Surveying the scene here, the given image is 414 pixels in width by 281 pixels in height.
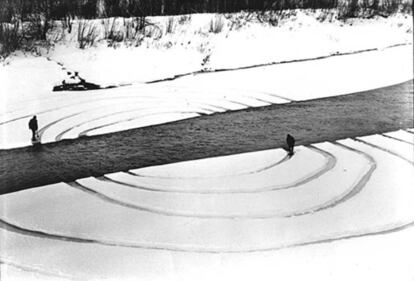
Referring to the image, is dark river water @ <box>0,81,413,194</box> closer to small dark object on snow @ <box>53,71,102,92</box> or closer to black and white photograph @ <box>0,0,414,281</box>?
black and white photograph @ <box>0,0,414,281</box>

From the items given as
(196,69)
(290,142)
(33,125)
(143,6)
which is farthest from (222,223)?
(143,6)

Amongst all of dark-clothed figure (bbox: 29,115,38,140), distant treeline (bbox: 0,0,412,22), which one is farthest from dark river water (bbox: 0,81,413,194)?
distant treeline (bbox: 0,0,412,22)

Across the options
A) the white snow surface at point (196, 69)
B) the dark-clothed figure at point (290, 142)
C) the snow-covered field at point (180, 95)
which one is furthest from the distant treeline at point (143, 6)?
the dark-clothed figure at point (290, 142)

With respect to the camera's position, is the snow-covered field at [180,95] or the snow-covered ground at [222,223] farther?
Result: the snow-covered field at [180,95]

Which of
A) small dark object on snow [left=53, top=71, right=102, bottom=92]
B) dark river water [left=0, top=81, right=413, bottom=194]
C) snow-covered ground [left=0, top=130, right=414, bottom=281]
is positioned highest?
small dark object on snow [left=53, top=71, right=102, bottom=92]

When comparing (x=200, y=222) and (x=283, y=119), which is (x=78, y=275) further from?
(x=283, y=119)

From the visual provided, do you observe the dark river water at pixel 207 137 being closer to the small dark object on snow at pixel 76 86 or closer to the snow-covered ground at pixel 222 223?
the snow-covered ground at pixel 222 223
